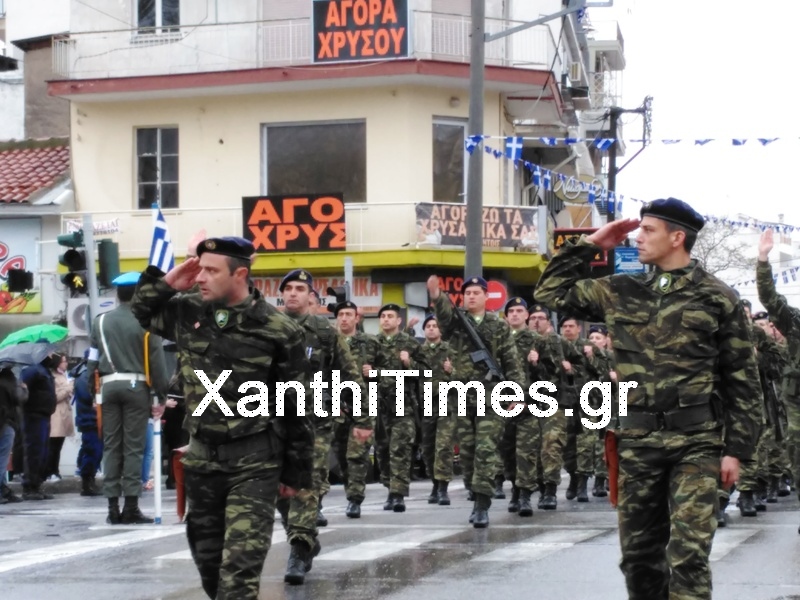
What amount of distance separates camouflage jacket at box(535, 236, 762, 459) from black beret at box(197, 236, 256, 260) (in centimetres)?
160

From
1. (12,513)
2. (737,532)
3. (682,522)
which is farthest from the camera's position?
(12,513)

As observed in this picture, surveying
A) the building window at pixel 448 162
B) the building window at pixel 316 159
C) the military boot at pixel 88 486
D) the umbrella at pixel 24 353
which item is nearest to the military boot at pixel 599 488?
the military boot at pixel 88 486

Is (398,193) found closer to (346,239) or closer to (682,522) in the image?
(346,239)

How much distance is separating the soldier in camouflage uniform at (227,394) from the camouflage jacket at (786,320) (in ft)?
14.9

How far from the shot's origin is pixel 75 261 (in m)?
17.7

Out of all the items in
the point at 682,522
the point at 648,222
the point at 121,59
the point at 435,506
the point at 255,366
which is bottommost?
the point at 435,506

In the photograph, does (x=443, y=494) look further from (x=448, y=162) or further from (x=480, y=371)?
(x=448, y=162)

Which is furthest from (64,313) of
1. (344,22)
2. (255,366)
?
(255,366)

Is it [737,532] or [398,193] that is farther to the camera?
[398,193]

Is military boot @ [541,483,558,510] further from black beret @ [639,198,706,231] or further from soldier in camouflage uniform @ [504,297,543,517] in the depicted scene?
black beret @ [639,198,706,231]

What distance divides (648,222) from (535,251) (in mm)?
23210

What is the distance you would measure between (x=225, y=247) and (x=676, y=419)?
7.10 ft

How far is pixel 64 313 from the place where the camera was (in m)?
30.8

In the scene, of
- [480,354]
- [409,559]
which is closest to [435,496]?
[480,354]
